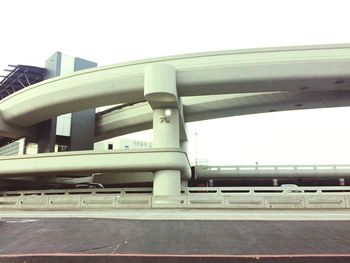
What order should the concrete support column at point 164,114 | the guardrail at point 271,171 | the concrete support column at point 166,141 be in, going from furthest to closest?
the guardrail at point 271,171
the concrete support column at point 166,141
the concrete support column at point 164,114

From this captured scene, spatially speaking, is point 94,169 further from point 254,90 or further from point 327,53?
point 327,53

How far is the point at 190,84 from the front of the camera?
87.9 feet

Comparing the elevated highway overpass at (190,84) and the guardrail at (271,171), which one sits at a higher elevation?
the elevated highway overpass at (190,84)

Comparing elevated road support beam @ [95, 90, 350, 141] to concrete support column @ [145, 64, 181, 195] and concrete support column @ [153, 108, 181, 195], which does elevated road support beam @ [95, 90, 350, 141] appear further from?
concrete support column @ [145, 64, 181, 195]

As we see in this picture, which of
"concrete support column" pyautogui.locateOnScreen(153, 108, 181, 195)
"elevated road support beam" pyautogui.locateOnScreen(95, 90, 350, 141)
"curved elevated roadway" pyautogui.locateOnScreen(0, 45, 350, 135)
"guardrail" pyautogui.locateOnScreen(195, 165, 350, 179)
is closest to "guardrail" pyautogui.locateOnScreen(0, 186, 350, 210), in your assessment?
"concrete support column" pyautogui.locateOnScreen(153, 108, 181, 195)

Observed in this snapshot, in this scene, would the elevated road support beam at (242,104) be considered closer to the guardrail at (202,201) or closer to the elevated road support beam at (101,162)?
the elevated road support beam at (101,162)

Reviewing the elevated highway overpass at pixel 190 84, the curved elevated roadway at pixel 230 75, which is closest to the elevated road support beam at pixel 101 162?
the elevated highway overpass at pixel 190 84

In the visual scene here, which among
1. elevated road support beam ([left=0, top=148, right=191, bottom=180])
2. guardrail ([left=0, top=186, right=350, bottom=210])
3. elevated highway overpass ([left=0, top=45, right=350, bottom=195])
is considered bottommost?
guardrail ([left=0, top=186, right=350, bottom=210])

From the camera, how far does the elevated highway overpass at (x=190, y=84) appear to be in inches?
1006

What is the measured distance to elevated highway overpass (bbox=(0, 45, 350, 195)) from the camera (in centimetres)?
2556

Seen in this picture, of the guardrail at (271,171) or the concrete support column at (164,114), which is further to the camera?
the guardrail at (271,171)

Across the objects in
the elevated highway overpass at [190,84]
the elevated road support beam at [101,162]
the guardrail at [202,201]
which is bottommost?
the guardrail at [202,201]

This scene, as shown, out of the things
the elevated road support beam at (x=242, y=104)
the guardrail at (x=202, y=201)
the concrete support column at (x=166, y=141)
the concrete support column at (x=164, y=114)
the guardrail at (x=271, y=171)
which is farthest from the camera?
the guardrail at (x=271, y=171)

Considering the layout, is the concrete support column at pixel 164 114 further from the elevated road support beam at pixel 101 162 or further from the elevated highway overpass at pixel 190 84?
the elevated road support beam at pixel 101 162
